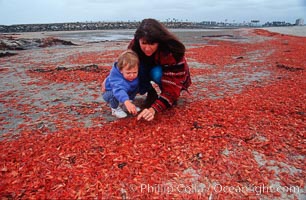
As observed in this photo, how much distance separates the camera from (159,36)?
141 inches

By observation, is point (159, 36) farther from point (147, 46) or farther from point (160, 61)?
point (160, 61)

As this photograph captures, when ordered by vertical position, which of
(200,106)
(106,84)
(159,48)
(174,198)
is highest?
(159,48)

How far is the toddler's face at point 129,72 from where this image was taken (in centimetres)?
370

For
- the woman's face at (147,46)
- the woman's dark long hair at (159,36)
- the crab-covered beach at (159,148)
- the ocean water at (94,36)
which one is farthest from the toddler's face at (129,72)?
the ocean water at (94,36)

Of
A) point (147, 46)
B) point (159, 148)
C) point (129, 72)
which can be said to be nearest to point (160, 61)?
point (147, 46)

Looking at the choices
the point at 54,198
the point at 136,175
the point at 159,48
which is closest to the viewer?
the point at 54,198

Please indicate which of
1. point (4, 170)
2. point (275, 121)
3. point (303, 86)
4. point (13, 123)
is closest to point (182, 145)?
point (275, 121)

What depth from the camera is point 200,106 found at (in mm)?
4941

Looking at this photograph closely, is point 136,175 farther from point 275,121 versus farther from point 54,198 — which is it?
point 275,121

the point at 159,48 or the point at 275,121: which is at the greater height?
the point at 159,48

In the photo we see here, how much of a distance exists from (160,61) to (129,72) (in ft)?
2.18

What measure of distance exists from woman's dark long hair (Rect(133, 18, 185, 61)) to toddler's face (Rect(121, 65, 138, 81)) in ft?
1.66

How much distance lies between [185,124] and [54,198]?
2364 millimetres

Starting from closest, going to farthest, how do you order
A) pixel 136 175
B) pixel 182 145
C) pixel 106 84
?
1. pixel 136 175
2. pixel 182 145
3. pixel 106 84
